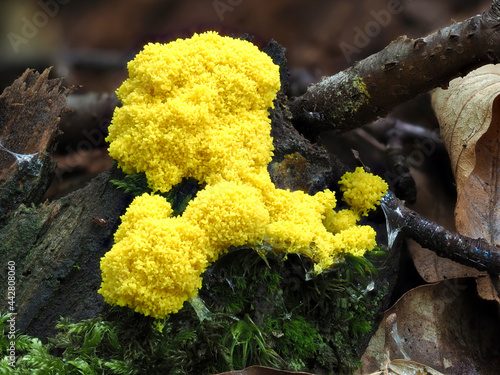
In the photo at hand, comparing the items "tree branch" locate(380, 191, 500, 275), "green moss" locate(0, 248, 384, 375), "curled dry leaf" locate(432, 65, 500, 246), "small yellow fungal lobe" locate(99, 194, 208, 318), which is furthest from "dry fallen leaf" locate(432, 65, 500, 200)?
"small yellow fungal lobe" locate(99, 194, 208, 318)

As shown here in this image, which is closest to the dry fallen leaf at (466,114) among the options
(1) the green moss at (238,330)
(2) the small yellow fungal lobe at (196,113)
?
(1) the green moss at (238,330)

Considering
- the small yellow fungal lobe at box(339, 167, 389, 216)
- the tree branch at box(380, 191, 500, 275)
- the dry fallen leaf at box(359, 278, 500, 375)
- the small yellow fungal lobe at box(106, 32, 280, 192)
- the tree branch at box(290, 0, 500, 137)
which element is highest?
the small yellow fungal lobe at box(106, 32, 280, 192)

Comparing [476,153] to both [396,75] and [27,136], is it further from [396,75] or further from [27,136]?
[27,136]

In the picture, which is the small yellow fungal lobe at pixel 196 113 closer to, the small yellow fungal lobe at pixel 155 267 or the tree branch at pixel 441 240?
the small yellow fungal lobe at pixel 155 267

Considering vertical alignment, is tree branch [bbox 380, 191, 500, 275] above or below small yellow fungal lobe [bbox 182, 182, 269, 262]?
below

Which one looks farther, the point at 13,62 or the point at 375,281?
the point at 13,62

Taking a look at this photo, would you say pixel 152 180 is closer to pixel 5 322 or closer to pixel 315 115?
pixel 5 322

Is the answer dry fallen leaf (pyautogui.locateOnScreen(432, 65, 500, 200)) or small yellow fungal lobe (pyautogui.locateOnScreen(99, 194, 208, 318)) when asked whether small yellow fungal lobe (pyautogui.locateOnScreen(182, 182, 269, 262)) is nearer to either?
small yellow fungal lobe (pyautogui.locateOnScreen(99, 194, 208, 318))

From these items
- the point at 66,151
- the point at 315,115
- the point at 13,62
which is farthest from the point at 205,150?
the point at 13,62
